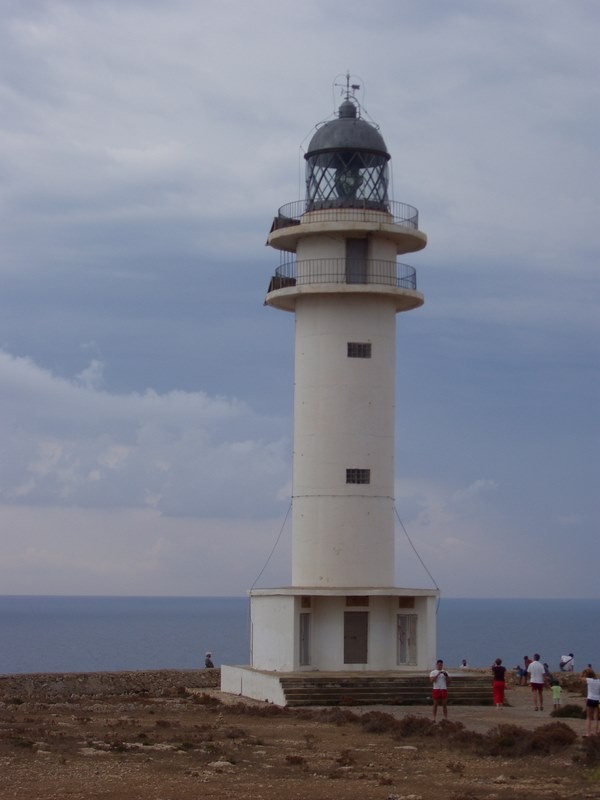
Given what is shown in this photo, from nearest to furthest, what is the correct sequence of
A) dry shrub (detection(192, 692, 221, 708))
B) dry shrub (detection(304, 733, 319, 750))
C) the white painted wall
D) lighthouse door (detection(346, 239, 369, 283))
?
dry shrub (detection(304, 733, 319, 750))
dry shrub (detection(192, 692, 221, 708))
the white painted wall
lighthouse door (detection(346, 239, 369, 283))

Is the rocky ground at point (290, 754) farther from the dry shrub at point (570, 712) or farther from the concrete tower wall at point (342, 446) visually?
the concrete tower wall at point (342, 446)

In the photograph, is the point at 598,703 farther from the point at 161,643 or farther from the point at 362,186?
the point at 161,643

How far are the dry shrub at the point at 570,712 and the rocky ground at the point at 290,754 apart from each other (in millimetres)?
216

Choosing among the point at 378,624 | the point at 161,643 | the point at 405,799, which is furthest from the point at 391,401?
the point at 161,643

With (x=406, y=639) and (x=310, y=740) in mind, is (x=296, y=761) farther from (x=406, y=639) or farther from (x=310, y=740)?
(x=406, y=639)

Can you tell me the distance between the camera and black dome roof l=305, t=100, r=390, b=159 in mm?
31438

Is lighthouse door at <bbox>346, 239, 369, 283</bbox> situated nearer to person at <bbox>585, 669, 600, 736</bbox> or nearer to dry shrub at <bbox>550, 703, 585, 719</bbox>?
dry shrub at <bbox>550, 703, 585, 719</bbox>

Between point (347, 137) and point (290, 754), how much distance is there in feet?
53.8

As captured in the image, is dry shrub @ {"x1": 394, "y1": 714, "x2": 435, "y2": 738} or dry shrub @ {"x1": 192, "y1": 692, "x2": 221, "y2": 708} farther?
dry shrub @ {"x1": 192, "y1": 692, "x2": 221, "y2": 708}

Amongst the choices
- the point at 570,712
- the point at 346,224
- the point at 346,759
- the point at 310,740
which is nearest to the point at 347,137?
the point at 346,224

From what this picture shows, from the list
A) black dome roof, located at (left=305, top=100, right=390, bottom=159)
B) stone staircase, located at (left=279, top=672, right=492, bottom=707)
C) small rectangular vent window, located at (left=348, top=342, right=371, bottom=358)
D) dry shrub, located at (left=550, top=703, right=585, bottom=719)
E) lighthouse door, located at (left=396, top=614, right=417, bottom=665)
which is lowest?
dry shrub, located at (left=550, top=703, right=585, bottom=719)

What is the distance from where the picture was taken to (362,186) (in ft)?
104

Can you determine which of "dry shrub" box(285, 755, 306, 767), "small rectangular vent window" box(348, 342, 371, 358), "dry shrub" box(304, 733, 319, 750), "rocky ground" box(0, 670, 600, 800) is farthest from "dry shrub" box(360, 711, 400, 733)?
"small rectangular vent window" box(348, 342, 371, 358)

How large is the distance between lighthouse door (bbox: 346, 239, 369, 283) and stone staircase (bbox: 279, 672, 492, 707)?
891 centimetres
